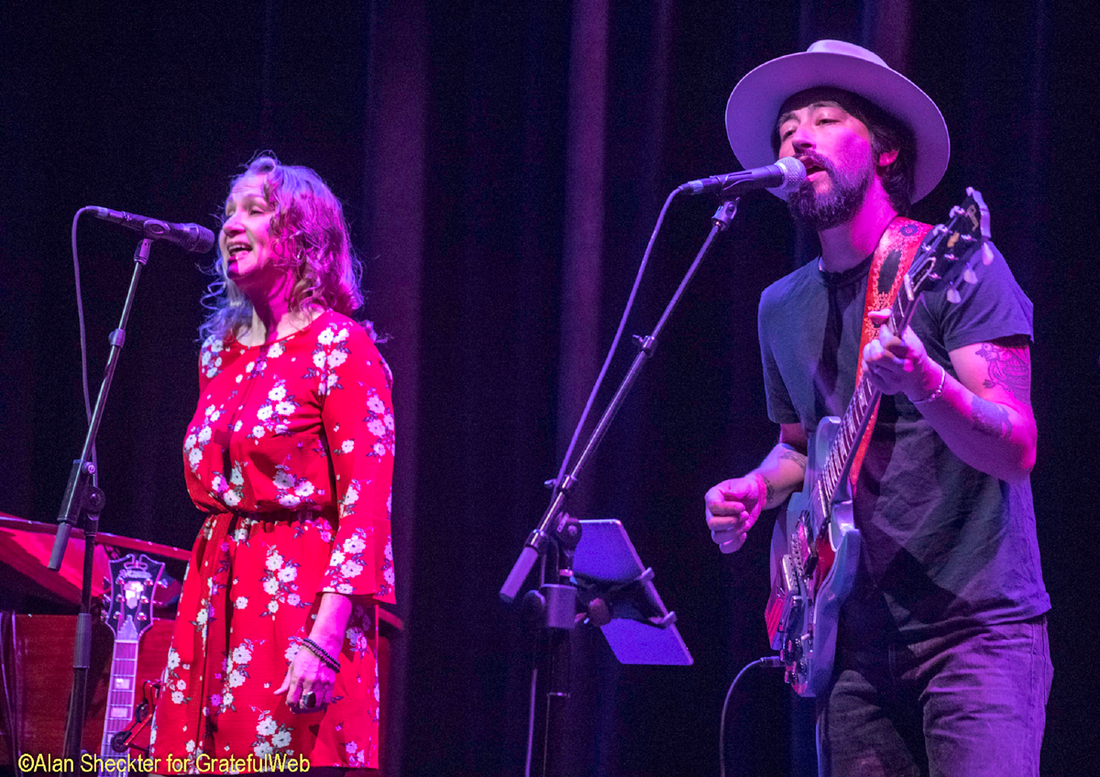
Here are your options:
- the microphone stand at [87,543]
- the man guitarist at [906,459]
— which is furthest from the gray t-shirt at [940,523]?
the microphone stand at [87,543]

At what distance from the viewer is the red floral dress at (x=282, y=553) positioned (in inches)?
82.6

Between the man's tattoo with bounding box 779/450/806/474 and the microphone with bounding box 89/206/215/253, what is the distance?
4.87 feet

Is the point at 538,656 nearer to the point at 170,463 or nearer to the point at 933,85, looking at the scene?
the point at 933,85

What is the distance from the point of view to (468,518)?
3.39 meters

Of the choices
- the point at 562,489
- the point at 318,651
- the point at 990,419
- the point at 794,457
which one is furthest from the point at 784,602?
the point at 318,651

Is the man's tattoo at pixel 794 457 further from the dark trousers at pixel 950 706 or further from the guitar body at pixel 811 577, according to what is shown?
the dark trousers at pixel 950 706

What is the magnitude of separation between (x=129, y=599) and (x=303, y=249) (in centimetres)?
110

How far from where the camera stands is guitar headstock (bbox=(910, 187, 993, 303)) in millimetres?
1632

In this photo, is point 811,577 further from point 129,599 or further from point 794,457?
point 129,599

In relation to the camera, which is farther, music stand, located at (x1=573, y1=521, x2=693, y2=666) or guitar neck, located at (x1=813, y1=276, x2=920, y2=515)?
music stand, located at (x1=573, y1=521, x2=693, y2=666)

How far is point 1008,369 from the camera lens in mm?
1830

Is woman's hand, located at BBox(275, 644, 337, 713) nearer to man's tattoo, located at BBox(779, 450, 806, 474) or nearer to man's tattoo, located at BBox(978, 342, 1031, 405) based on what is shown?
man's tattoo, located at BBox(779, 450, 806, 474)

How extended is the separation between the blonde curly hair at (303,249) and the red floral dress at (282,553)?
211 millimetres

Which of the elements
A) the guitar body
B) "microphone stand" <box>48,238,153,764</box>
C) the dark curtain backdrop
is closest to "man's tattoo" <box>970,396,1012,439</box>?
the guitar body
